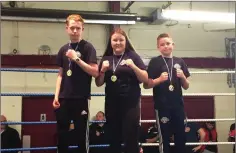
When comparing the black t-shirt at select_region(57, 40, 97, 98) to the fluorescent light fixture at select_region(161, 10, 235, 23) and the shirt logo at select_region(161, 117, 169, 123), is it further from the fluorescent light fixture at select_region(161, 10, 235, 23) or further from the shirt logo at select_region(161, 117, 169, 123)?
the fluorescent light fixture at select_region(161, 10, 235, 23)

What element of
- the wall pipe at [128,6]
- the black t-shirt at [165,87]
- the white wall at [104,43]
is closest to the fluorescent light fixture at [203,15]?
the wall pipe at [128,6]

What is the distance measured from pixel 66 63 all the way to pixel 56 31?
4593 millimetres

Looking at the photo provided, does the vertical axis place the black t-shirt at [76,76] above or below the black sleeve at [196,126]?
above

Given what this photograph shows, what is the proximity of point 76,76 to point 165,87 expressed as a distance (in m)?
0.76

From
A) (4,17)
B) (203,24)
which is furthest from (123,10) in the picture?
(4,17)

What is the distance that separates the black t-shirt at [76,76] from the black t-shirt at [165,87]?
0.59 m

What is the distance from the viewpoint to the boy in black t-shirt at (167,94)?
8.44 ft

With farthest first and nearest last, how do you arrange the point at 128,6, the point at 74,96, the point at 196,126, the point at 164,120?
Answer: the point at 196,126 < the point at 128,6 < the point at 164,120 < the point at 74,96

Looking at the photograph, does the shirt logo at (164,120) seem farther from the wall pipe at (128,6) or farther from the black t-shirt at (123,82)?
the wall pipe at (128,6)

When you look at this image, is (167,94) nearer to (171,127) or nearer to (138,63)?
(171,127)

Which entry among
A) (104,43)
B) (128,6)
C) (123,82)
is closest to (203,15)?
(128,6)

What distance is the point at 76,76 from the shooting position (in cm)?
237


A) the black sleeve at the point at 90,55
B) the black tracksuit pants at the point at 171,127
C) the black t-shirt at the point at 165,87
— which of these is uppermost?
the black sleeve at the point at 90,55

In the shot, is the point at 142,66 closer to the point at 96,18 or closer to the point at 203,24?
the point at 96,18
